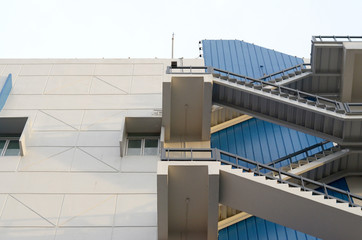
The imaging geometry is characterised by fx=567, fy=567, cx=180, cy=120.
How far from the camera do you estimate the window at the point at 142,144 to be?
25.8 metres

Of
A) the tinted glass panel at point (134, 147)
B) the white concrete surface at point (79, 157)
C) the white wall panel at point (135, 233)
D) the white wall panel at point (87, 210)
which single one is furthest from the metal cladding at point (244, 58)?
the white wall panel at point (135, 233)

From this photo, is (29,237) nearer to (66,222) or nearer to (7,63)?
(66,222)

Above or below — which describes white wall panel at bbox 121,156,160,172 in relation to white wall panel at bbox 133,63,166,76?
below

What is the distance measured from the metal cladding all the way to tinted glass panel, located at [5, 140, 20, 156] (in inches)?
471

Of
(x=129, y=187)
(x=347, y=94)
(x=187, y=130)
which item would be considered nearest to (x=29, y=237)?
(x=129, y=187)

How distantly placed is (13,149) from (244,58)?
1489 cm

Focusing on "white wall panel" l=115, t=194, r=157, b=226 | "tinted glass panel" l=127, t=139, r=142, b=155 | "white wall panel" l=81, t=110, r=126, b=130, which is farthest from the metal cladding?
"white wall panel" l=115, t=194, r=157, b=226

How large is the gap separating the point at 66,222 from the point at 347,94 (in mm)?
14991

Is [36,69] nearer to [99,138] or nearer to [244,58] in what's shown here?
[99,138]

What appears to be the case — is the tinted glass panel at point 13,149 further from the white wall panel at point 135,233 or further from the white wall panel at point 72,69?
the white wall panel at point 135,233

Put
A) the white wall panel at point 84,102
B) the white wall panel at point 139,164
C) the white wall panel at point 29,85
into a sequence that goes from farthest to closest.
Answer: the white wall panel at point 29,85 < the white wall panel at point 84,102 < the white wall panel at point 139,164

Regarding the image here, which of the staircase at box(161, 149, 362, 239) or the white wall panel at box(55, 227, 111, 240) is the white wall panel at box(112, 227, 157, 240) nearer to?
the white wall panel at box(55, 227, 111, 240)

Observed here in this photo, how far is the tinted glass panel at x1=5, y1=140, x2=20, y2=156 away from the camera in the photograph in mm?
25891

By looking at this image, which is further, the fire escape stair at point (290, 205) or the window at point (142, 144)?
the window at point (142, 144)
